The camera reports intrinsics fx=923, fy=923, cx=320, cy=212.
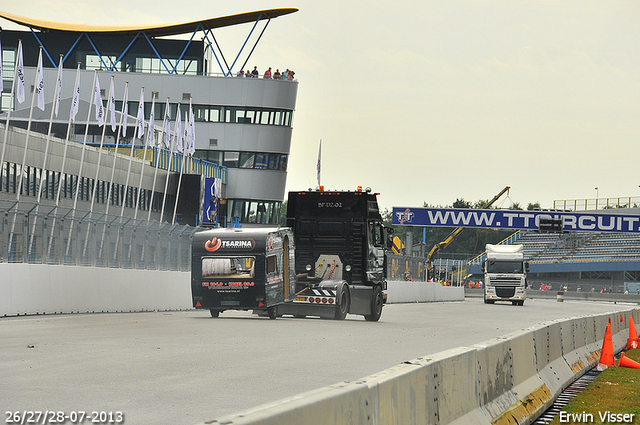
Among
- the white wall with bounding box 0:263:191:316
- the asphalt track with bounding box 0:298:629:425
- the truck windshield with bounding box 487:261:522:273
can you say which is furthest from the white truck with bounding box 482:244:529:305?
the asphalt track with bounding box 0:298:629:425

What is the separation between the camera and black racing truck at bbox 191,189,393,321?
78.0ft

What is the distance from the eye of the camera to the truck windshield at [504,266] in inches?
2206

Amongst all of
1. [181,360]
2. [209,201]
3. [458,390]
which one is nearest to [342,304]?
[181,360]

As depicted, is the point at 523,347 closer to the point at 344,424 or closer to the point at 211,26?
the point at 344,424

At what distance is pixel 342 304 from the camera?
2505 centimetres

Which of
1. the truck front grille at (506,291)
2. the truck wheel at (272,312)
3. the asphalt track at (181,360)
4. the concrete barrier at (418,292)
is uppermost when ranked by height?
the truck front grille at (506,291)

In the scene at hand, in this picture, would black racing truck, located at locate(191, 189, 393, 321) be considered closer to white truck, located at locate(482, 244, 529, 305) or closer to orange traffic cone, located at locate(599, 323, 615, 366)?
orange traffic cone, located at locate(599, 323, 615, 366)

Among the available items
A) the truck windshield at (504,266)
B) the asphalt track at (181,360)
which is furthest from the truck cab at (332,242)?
the truck windshield at (504,266)

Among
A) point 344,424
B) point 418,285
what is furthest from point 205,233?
point 418,285

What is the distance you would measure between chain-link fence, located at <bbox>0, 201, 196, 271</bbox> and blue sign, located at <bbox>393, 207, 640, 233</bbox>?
1675 inches

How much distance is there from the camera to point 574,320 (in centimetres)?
1514

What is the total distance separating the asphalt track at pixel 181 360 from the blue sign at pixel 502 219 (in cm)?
5095

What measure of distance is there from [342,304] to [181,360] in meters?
12.5

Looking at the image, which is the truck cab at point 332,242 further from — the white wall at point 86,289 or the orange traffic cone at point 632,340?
the orange traffic cone at point 632,340
